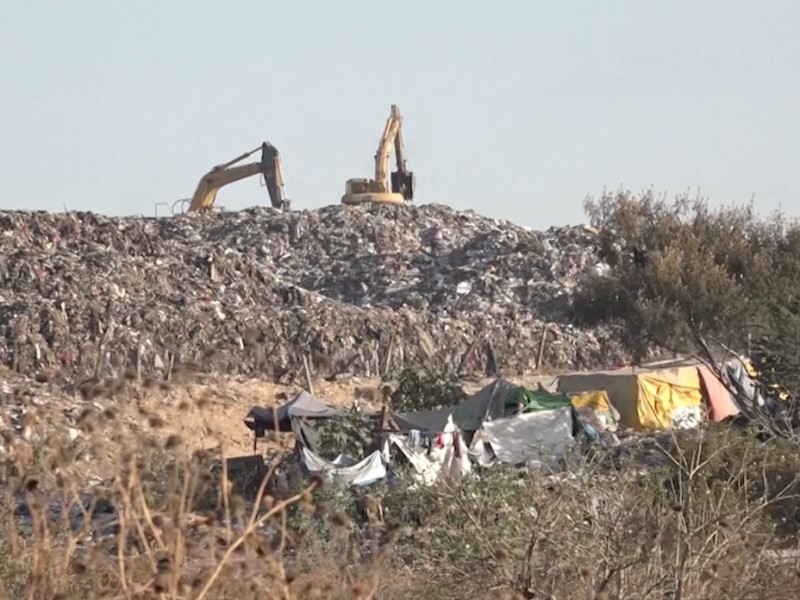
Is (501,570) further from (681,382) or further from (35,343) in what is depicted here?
(35,343)

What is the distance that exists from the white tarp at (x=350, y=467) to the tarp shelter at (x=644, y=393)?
6975 millimetres

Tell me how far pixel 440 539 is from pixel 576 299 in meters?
13.5

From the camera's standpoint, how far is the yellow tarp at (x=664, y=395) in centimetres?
1975

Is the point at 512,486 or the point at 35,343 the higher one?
the point at 35,343

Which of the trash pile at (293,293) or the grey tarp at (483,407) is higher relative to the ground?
the trash pile at (293,293)

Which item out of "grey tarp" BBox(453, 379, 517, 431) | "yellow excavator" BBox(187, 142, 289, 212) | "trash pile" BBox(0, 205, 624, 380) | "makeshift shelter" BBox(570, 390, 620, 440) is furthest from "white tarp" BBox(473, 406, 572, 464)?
"yellow excavator" BBox(187, 142, 289, 212)

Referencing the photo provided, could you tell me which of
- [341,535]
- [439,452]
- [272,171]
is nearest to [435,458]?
[439,452]

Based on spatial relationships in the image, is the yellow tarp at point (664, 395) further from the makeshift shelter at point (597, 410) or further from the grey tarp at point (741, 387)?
the grey tarp at point (741, 387)

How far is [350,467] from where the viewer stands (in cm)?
1309

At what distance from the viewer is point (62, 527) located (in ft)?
13.4

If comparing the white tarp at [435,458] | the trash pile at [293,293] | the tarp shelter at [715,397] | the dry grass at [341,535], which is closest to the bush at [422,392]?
the trash pile at [293,293]

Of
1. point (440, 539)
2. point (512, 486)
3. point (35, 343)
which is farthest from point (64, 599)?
point (35, 343)

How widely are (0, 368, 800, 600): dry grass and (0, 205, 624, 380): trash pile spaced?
10.9 meters

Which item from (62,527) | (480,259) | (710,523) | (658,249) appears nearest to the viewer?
(62,527)
